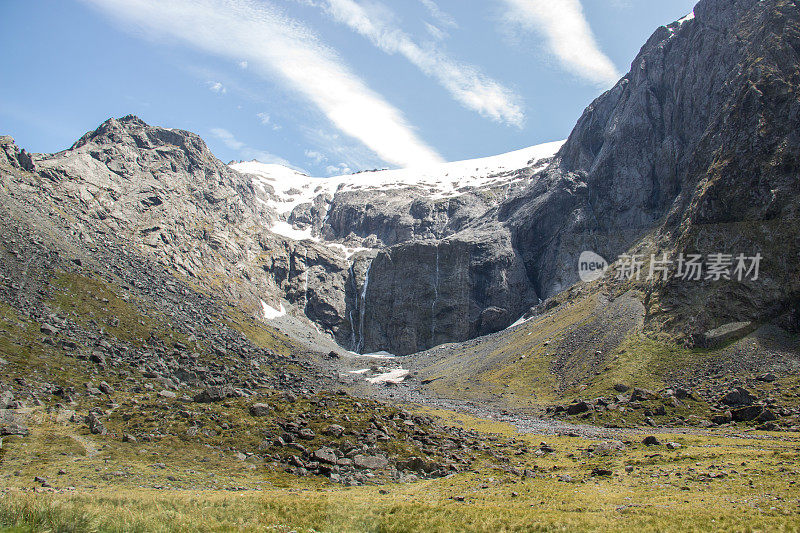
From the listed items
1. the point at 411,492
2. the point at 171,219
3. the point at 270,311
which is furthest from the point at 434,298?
the point at 411,492

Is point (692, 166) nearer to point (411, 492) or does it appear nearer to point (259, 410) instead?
point (411, 492)

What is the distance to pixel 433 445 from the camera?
117 ft

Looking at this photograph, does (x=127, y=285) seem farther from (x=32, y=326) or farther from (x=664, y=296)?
(x=664, y=296)

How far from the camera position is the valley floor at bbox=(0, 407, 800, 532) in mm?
16328

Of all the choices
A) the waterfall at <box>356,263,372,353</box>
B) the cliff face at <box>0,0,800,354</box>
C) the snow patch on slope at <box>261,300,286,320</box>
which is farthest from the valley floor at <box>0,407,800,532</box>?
the waterfall at <box>356,263,372,353</box>

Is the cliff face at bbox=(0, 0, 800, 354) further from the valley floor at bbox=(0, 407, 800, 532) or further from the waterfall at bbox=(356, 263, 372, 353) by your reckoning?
the valley floor at bbox=(0, 407, 800, 532)

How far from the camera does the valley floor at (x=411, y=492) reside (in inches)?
643

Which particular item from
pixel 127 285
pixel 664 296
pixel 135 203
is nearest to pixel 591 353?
pixel 664 296

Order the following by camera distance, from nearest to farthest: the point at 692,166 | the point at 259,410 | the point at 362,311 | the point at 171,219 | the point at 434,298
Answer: the point at 259,410 → the point at 692,166 → the point at 171,219 → the point at 434,298 → the point at 362,311

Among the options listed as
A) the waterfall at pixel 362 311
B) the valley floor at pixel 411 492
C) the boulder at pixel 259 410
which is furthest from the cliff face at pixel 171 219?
the valley floor at pixel 411 492

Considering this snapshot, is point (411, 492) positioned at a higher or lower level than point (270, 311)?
lower

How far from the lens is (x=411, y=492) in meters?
25.3

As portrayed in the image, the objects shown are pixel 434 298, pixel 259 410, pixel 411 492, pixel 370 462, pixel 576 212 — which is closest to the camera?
pixel 411 492

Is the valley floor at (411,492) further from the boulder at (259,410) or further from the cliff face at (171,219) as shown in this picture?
the cliff face at (171,219)
